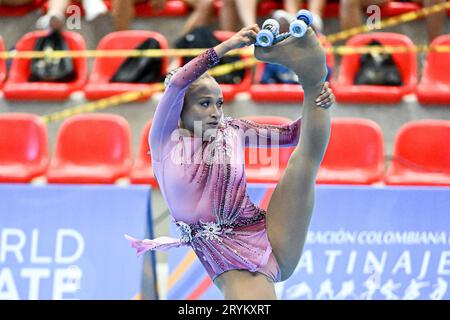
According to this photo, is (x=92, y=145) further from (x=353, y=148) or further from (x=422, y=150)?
(x=422, y=150)

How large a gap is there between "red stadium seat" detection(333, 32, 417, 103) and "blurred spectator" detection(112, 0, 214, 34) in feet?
3.44

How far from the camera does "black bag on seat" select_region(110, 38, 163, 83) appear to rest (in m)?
6.32

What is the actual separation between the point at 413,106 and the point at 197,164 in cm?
323

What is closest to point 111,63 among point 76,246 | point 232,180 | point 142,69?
point 142,69

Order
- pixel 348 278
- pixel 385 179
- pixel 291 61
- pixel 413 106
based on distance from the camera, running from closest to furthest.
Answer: pixel 291 61 → pixel 348 278 → pixel 385 179 → pixel 413 106

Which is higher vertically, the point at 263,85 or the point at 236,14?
the point at 236,14

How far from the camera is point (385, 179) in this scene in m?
5.48

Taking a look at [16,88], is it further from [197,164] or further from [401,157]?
[197,164]

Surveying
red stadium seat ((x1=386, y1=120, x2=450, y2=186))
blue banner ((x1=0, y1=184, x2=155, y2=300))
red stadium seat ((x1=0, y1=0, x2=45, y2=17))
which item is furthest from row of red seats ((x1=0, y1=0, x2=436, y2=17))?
blue banner ((x1=0, y1=184, x2=155, y2=300))

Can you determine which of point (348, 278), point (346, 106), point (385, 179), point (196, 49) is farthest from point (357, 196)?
point (196, 49)

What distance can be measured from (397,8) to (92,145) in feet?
8.21

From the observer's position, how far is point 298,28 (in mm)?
3131

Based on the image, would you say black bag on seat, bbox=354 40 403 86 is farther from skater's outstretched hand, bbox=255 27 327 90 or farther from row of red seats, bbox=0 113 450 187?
A: skater's outstretched hand, bbox=255 27 327 90

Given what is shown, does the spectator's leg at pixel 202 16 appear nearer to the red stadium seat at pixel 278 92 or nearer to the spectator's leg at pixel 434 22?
the red stadium seat at pixel 278 92
